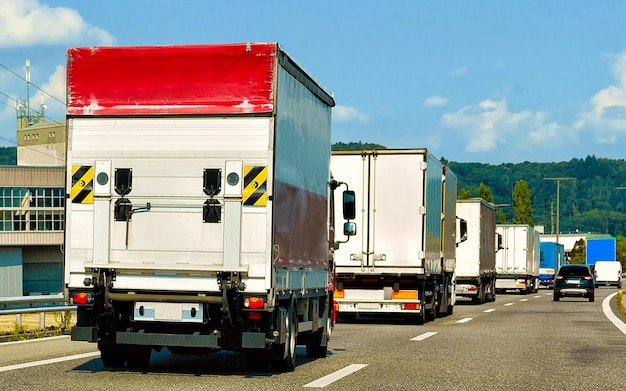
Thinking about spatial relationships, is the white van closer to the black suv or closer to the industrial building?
the industrial building

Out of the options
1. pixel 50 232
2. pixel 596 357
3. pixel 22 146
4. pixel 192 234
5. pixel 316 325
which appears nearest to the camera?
pixel 192 234

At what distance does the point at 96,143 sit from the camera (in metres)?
12.2

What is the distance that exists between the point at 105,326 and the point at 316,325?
334 centimetres

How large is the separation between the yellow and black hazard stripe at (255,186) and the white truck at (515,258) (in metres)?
43.4

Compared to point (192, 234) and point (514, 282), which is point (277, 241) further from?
point (514, 282)

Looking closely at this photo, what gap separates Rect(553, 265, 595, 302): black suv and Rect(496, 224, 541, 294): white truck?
22.9 ft

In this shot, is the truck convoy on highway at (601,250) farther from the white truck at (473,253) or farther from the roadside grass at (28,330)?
the roadside grass at (28,330)

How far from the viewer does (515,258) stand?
5559cm

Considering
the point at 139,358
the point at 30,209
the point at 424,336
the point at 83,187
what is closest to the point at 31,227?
the point at 30,209

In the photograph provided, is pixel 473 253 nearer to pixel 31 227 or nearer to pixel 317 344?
pixel 317 344

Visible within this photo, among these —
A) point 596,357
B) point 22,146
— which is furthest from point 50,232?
point 596,357

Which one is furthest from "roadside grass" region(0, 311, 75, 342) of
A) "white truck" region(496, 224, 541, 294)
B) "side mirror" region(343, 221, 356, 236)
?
"white truck" region(496, 224, 541, 294)

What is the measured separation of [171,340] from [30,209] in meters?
94.7

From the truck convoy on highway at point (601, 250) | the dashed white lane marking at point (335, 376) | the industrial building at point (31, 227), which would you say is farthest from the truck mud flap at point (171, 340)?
the truck convoy on highway at point (601, 250)
